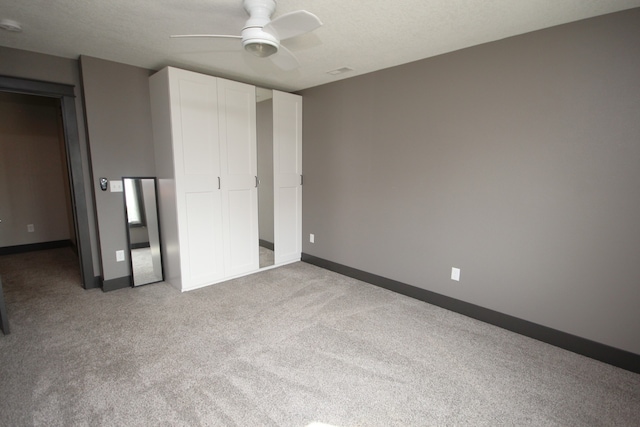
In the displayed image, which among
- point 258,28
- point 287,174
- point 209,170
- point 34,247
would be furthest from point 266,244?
point 34,247

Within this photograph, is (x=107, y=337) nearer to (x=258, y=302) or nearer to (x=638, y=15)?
(x=258, y=302)

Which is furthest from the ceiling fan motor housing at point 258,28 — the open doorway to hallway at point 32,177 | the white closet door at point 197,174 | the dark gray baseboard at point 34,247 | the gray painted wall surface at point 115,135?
the dark gray baseboard at point 34,247

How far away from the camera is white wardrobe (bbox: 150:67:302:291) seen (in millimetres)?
3062

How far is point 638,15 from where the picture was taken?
1876 millimetres

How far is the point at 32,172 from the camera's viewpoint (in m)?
4.54

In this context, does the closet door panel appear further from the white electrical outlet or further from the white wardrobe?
the white electrical outlet

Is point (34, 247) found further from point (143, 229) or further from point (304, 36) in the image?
point (304, 36)

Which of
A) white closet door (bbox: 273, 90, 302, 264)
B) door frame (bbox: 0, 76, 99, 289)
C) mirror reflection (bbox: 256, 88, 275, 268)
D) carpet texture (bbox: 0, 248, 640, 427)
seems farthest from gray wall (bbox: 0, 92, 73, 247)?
white closet door (bbox: 273, 90, 302, 264)

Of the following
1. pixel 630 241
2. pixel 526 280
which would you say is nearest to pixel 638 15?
pixel 630 241

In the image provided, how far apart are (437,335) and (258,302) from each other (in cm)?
172

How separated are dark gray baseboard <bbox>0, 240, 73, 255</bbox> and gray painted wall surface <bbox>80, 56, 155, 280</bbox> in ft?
8.33

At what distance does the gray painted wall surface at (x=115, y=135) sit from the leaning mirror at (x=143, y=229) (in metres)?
0.07

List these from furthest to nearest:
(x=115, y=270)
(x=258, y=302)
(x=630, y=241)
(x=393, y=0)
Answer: (x=115, y=270) → (x=258, y=302) → (x=630, y=241) → (x=393, y=0)

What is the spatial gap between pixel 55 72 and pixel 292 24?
2.73m
